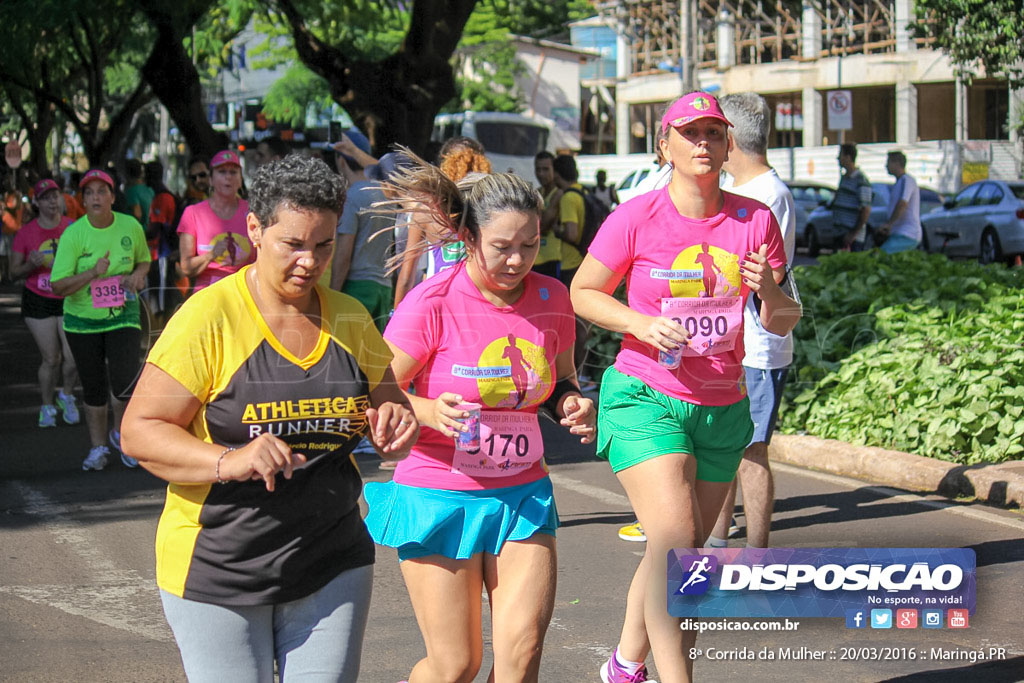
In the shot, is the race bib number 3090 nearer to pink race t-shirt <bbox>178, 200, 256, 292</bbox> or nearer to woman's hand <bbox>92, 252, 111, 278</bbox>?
pink race t-shirt <bbox>178, 200, 256, 292</bbox>

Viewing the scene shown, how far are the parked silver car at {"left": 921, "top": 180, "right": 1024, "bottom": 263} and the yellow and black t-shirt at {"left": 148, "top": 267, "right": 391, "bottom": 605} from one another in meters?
22.8

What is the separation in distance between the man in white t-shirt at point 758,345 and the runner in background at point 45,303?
5.91m

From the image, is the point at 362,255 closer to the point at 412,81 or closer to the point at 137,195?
the point at 137,195

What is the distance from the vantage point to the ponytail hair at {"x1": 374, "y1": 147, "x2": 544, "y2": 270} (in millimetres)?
3949

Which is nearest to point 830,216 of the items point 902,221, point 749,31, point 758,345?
point 902,221

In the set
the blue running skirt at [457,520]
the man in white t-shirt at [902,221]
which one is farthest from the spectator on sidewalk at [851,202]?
the blue running skirt at [457,520]

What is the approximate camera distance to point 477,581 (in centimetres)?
381

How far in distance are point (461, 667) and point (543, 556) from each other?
1.25 feet

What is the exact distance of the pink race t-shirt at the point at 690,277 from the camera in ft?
14.8

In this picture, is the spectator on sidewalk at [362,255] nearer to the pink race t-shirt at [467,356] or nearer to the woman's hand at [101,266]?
the woman's hand at [101,266]

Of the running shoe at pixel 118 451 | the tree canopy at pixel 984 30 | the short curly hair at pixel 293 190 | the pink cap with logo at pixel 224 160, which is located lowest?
the running shoe at pixel 118 451

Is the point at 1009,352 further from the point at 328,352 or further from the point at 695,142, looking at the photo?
the point at 328,352

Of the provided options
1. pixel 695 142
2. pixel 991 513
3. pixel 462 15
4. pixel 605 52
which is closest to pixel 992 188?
pixel 462 15

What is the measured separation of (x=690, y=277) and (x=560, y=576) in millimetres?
2209
